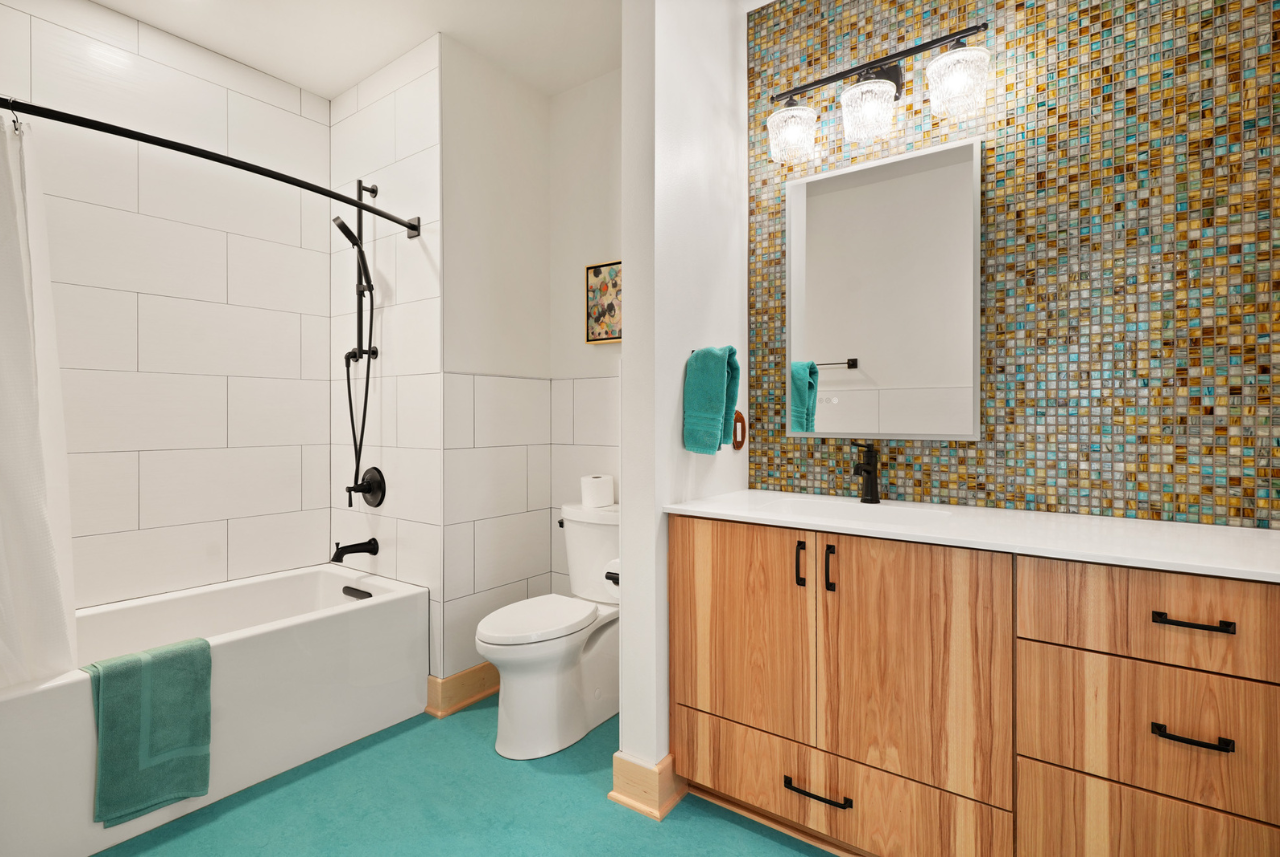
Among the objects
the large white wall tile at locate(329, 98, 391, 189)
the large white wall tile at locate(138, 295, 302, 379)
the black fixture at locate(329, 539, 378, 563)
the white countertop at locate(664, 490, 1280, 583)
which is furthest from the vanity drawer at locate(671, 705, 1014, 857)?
the large white wall tile at locate(329, 98, 391, 189)

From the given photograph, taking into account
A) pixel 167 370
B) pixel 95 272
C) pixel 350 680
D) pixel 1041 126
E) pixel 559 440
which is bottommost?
pixel 350 680

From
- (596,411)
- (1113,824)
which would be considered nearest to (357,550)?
(596,411)

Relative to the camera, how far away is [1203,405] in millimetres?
1564

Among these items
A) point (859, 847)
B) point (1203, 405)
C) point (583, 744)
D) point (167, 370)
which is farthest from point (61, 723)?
point (1203, 405)

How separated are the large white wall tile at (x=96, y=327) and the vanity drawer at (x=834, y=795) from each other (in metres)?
2.29

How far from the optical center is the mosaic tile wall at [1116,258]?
1.53 meters

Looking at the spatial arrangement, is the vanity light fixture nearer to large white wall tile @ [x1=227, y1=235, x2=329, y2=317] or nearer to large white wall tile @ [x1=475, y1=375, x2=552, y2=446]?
large white wall tile @ [x1=475, y1=375, x2=552, y2=446]

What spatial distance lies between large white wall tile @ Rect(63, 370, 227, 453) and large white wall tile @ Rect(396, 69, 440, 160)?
120 centimetres

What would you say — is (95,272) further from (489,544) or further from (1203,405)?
(1203,405)

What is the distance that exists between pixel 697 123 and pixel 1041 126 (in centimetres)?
97

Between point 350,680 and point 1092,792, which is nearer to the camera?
point 1092,792

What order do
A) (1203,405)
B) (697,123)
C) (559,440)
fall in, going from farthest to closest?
1. (559,440)
2. (697,123)
3. (1203,405)

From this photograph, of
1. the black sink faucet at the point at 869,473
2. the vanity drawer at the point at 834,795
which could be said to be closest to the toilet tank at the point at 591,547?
the vanity drawer at the point at 834,795

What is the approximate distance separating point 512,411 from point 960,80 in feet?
6.42
